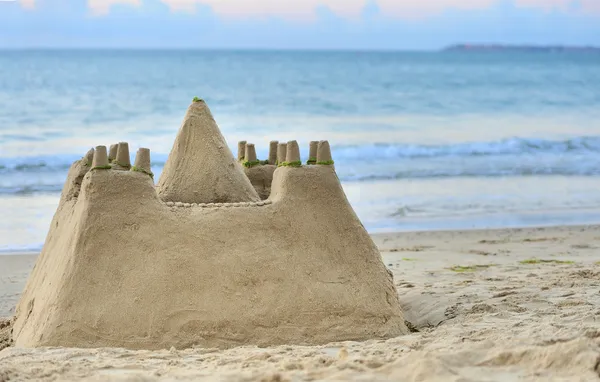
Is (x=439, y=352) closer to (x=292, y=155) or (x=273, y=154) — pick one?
(x=292, y=155)

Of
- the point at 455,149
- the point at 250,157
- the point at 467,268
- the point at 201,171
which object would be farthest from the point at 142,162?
the point at 455,149

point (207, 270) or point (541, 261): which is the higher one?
point (207, 270)

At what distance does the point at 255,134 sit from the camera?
21.5m

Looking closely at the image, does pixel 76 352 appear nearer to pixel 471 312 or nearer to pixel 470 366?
pixel 470 366

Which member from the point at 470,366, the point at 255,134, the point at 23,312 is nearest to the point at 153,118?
the point at 255,134

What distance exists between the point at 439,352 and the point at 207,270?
52.3 inches

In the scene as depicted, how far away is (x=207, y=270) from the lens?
14.8 feet

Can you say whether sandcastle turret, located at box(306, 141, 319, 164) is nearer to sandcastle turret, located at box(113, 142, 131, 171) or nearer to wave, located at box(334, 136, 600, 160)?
sandcastle turret, located at box(113, 142, 131, 171)

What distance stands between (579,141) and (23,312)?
665 inches

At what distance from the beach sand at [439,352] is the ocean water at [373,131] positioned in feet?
14.1

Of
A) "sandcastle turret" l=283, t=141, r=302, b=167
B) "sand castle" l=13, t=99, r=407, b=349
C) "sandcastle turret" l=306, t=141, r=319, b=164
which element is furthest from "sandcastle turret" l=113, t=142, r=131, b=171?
"sandcastle turret" l=306, t=141, r=319, b=164

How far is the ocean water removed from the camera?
11.5 metres

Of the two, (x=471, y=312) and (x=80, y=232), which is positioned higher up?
(x=80, y=232)

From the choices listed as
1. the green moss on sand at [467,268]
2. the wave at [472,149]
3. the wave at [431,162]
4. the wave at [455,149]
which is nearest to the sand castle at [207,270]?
the green moss on sand at [467,268]
